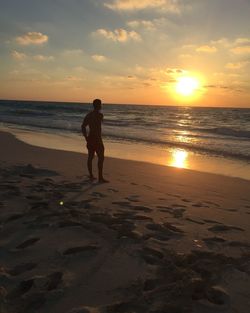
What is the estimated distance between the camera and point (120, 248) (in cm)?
411

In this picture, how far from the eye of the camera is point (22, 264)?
363cm

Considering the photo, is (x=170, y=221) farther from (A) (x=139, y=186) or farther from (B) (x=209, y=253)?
(A) (x=139, y=186)

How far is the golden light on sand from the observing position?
1185 cm

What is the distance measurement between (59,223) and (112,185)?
291 cm

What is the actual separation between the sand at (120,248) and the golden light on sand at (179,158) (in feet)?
13.5

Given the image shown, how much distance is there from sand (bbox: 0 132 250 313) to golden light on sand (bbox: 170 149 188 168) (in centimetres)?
411

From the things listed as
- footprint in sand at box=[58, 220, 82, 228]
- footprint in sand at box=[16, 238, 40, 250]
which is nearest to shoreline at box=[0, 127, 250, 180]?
footprint in sand at box=[58, 220, 82, 228]

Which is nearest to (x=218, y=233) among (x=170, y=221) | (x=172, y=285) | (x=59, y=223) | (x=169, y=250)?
(x=170, y=221)

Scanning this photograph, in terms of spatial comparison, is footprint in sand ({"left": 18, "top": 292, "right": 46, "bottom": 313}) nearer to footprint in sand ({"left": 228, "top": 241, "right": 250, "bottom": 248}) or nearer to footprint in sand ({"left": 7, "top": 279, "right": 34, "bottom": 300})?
footprint in sand ({"left": 7, "top": 279, "right": 34, "bottom": 300})

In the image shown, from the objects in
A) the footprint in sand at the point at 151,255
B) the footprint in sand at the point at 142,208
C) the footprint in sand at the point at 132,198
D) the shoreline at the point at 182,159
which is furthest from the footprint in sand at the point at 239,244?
the shoreline at the point at 182,159

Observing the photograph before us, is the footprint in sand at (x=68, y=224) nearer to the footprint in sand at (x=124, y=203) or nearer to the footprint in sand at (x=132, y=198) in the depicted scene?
the footprint in sand at (x=124, y=203)

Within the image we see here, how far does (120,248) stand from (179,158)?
9594mm

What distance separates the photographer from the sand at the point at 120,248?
3074mm

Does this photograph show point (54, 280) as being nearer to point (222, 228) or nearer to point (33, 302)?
point (33, 302)
